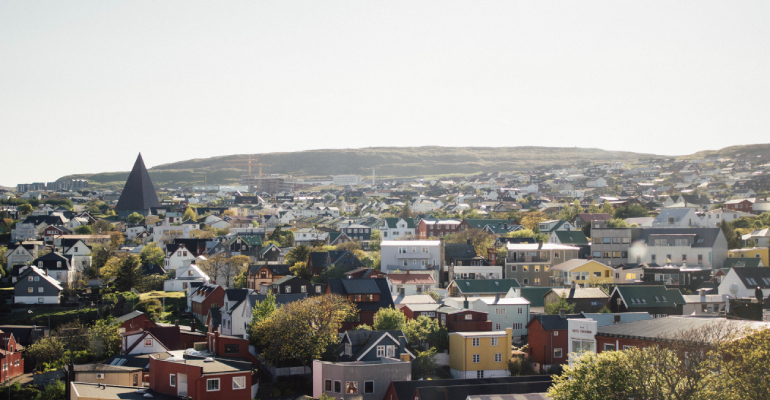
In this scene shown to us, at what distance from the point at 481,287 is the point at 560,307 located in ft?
24.0

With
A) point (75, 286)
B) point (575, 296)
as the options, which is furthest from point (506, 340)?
point (75, 286)

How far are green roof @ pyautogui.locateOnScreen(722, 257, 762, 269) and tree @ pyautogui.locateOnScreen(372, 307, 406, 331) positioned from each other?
24.4m

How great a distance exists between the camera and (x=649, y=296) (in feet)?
119

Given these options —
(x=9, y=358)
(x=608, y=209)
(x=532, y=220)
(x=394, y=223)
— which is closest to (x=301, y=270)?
(x=9, y=358)

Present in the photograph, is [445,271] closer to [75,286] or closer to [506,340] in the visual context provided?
[506,340]

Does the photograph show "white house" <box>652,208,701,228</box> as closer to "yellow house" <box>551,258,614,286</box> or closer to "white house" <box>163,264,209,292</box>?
"yellow house" <box>551,258,614,286</box>

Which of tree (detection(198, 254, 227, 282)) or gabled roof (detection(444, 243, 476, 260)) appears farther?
gabled roof (detection(444, 243, 476, 260))

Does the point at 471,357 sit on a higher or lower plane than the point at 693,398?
lower

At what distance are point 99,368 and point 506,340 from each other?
646 inches

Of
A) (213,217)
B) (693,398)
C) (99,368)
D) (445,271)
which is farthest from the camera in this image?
(213,217)

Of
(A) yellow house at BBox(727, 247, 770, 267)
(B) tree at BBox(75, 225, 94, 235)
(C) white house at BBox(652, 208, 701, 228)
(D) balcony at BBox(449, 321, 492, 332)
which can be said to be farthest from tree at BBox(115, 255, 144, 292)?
(A) yellow house at BBox(727, 247, 770, 267)

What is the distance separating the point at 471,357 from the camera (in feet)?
96.8

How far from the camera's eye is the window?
79.8ft

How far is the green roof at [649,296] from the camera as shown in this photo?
35656mm
